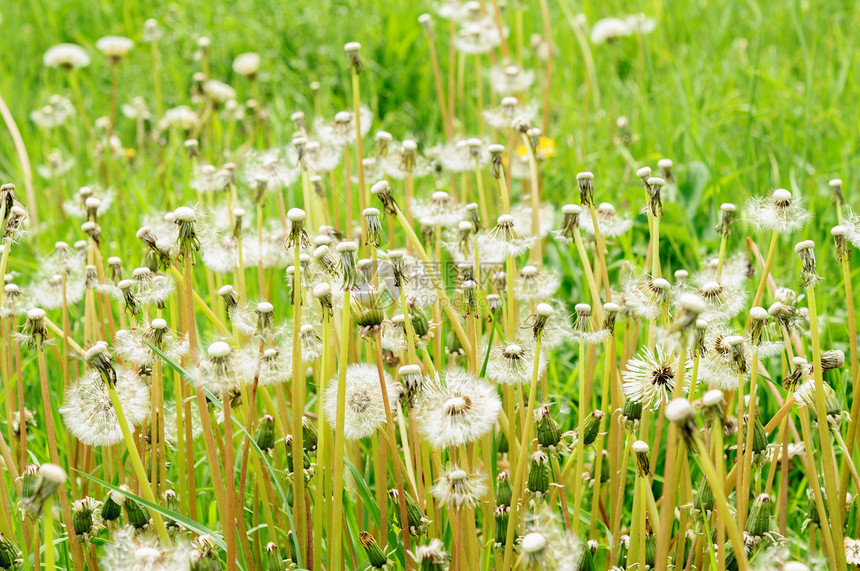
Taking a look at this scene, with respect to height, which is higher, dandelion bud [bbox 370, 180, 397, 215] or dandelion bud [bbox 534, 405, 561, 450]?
dandelion bud [bbox 370, 180, 397, 215]

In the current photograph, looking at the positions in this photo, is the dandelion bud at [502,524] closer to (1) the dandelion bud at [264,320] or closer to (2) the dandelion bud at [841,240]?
(1) the dandelion bud at [264,320]

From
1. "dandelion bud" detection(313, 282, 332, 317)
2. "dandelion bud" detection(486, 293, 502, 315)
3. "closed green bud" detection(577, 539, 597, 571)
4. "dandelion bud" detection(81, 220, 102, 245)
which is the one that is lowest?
"closed green bud" detection(577, 539, 597, 571)

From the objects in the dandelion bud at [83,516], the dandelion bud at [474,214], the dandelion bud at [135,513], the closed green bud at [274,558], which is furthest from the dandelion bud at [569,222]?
the dandelion bud at [83,516]

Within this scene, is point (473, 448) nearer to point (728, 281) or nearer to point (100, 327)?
point (728, 281)

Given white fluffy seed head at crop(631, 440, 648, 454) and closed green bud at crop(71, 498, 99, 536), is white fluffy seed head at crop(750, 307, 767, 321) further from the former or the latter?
closed green bud at crop(71, 498, 99, 536)

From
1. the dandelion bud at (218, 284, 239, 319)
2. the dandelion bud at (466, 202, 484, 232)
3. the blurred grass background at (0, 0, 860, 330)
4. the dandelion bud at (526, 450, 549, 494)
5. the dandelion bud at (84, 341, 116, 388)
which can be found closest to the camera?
the dandelion bud at (84, 341, 116, 388)

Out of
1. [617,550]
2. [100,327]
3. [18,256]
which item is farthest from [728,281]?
[18,256]

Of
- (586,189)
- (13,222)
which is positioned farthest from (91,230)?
(586,189)

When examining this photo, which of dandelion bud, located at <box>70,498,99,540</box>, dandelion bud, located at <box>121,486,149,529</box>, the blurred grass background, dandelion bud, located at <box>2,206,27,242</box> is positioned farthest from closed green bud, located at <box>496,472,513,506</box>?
the blurred grass background

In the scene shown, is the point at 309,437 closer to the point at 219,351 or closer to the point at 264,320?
the point at 264,320

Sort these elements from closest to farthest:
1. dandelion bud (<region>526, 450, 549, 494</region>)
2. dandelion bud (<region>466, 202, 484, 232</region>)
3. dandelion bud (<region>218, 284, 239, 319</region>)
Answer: dandelion bud (<region>526, 450, 549, 494</region>) < dandelion bud (<region>218, 284, 239, 319</region>) < dandelion bud (<region>466, 202, 484, 232</region>)
